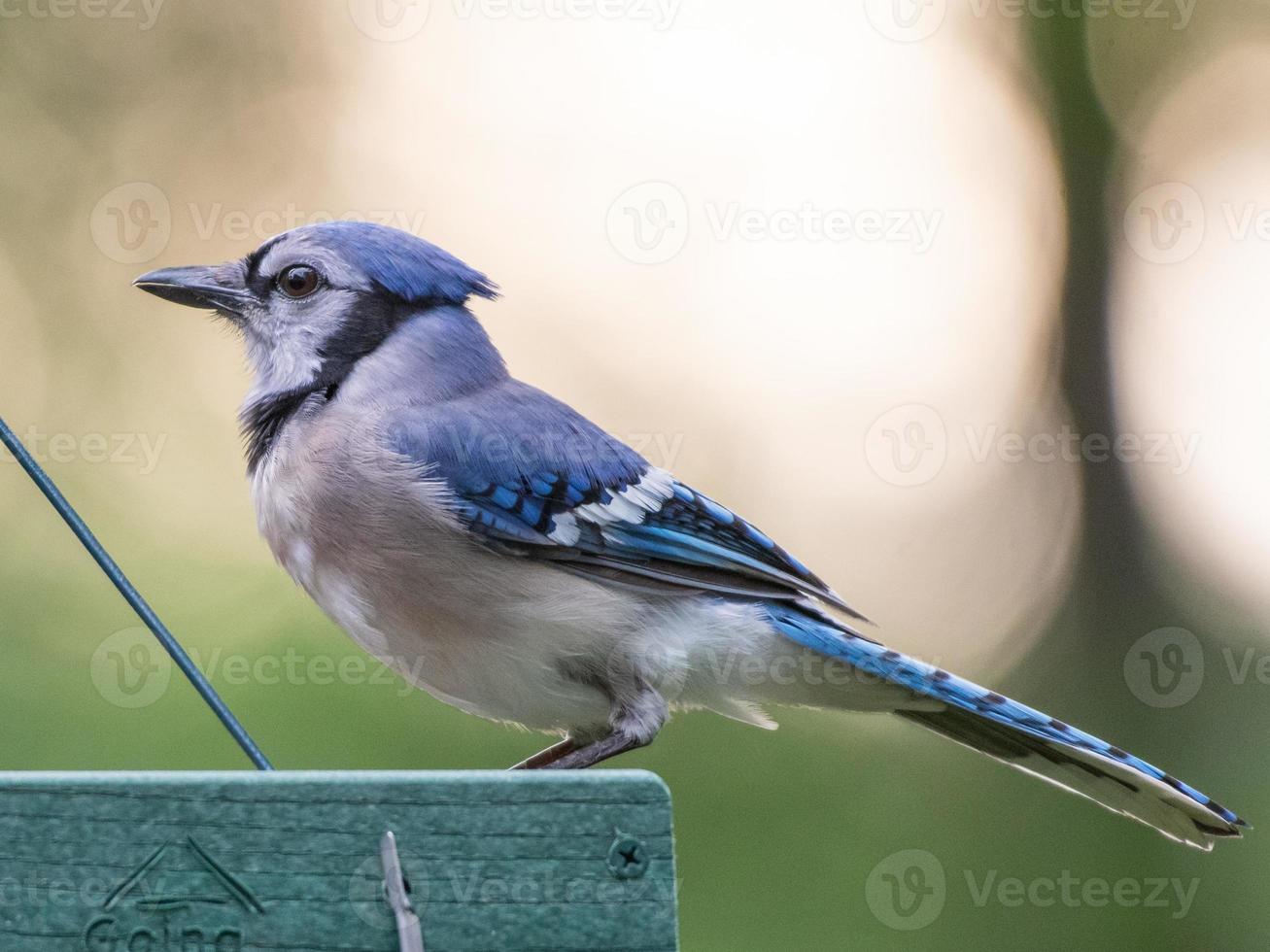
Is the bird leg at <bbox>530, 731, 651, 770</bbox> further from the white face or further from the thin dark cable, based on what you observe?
the white face

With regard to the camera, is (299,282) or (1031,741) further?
(299,282)

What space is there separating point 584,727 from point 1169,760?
300 centimetres

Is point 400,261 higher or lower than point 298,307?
higher

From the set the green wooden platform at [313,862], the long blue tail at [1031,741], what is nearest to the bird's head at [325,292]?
the long blue tail at [1031,741]

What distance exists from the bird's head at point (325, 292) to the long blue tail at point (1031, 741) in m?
0.87

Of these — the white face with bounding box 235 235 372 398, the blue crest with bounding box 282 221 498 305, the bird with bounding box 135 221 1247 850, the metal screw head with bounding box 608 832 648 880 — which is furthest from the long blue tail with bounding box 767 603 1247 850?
the metal screw head with bounding box 608 832 648 880

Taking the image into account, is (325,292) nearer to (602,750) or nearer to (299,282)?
(299,282)

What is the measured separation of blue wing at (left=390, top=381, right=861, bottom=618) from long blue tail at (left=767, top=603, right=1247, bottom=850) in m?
0.08

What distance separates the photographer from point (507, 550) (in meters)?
2.39

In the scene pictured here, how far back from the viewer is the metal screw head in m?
1.46

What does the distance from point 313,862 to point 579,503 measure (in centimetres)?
114

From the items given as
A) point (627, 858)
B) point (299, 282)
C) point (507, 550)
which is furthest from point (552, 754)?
point (627, 858)

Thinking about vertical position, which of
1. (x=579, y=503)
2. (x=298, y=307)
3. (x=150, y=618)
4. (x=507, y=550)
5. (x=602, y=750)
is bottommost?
(x=602, y=750)

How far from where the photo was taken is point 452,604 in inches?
90.0
